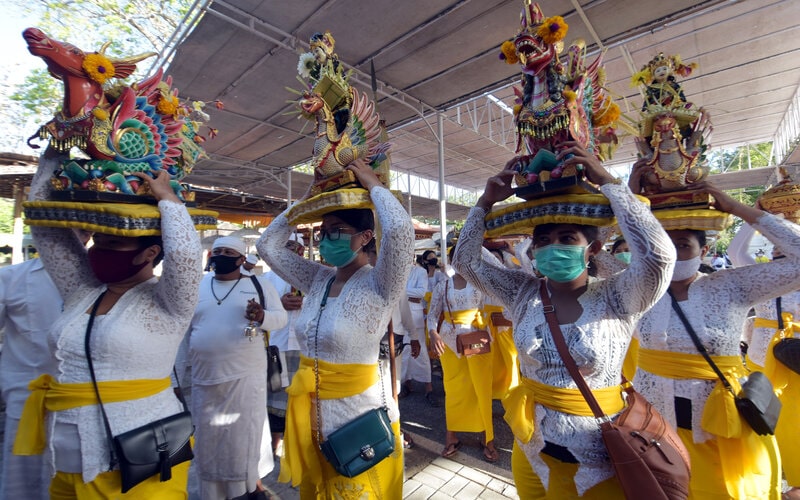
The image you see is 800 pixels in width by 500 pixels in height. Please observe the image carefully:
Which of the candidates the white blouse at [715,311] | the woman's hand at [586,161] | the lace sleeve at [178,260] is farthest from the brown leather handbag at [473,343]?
the lace sleeve at [178,260]

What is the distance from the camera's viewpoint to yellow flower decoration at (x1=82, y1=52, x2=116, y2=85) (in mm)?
1979

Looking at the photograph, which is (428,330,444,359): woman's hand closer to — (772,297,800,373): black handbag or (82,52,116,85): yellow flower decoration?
(772,297,800,373): black handbag

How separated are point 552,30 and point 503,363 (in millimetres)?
3698

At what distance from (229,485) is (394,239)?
2655mm

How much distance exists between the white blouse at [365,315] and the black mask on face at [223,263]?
149cm

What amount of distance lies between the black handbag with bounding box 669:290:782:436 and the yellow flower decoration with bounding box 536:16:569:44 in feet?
6.10

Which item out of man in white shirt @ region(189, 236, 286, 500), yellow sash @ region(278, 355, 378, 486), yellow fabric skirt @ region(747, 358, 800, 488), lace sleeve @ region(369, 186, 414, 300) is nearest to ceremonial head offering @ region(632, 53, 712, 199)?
lace sleeve @ region(369, 186, 414, 300)

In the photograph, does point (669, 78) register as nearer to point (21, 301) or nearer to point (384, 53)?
point (384, 53)

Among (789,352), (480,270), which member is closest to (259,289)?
(480,270)

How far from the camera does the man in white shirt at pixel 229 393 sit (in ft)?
10.3

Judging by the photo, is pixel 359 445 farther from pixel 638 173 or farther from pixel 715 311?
pixel 638 173

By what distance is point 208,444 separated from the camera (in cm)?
314

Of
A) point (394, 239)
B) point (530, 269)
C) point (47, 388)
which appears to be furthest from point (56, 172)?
point (530, 269)

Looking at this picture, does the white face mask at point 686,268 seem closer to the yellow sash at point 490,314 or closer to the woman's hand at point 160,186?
the yellow sash at point 490,314
